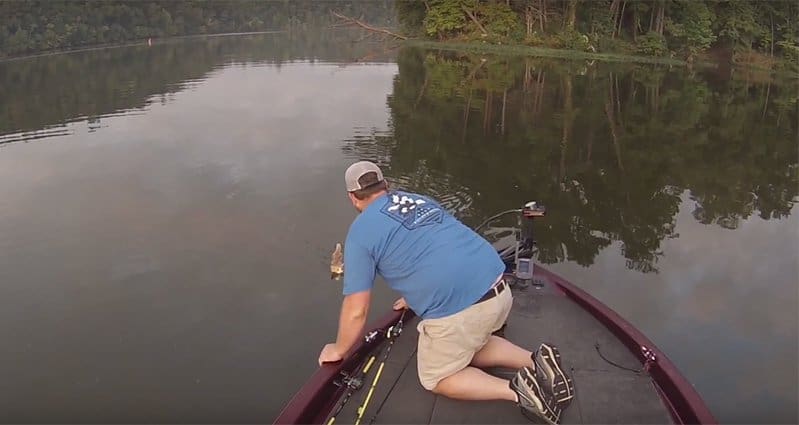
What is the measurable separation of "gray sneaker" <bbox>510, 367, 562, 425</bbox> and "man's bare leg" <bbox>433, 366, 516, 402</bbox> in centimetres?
8

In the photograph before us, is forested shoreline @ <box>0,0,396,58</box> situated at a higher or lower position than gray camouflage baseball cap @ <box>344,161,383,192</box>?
higher

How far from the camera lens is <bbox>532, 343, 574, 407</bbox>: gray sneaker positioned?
274cm

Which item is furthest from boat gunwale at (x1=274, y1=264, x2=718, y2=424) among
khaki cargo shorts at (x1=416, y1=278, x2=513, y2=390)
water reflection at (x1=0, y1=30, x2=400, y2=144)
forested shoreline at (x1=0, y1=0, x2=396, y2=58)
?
forested shoreline at (x1=0, y1=0, x2=396, y2=58)

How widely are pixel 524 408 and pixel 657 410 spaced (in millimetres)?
729

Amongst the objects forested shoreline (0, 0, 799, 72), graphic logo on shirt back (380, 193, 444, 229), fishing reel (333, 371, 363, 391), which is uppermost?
forested shoreline (0, 0, 799, 72)

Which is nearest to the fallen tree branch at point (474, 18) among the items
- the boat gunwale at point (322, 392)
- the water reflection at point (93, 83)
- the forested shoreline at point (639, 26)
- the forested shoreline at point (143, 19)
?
the forested shoreline at point (639, 26)

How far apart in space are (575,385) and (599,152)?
29.3 ft

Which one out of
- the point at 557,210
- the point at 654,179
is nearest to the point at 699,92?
the point at 654,179

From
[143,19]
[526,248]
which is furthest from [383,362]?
[143,19]

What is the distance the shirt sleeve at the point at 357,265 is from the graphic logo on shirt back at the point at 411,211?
20cm

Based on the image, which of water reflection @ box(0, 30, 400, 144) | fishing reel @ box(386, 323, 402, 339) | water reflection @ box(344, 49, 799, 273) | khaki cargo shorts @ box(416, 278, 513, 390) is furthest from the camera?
water reflection @ box(0, 30, 400, 144)

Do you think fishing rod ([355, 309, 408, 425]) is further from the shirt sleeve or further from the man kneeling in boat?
the shirt sleeve

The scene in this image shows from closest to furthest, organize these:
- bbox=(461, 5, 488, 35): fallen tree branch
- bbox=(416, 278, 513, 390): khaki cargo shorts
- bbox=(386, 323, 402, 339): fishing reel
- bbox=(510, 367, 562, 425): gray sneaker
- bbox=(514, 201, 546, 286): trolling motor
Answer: bbox=(510, 367, 562, 425): gray sneaker < bbox=(416, 278, 513, 390): khaki cargo shorts < bbox=(386, 323, 402, 339): fishing reel < bbox=(514, 201, 546, 286): trolling motor < bbox=(461, 5, 488, 35): fallen tree branch

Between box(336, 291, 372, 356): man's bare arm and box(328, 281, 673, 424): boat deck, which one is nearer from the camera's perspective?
box(336, 291, 372, 356): man's bare arm
